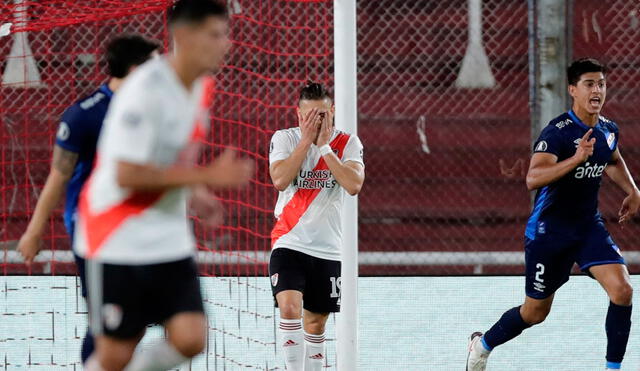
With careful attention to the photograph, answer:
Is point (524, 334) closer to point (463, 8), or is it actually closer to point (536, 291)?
point (536, 291)

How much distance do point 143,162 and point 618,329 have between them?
2.94 metres

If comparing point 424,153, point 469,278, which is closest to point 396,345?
point 469,278

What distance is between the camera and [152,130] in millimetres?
3094

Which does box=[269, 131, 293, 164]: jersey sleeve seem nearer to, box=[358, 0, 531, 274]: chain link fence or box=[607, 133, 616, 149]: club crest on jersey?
box=[607, 133, 616, 149]: club crest on jersey

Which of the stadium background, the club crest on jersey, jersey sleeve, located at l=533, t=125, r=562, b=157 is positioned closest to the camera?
jersey sleeve, located at l=533, t=125, r=562, b=157

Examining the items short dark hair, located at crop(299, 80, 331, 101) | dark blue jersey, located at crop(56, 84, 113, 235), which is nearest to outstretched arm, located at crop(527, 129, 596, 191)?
short dark hair, located at crop(299, 80, 331, 101)

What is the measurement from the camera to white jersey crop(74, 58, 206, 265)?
307 centimetres

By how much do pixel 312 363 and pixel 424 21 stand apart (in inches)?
242

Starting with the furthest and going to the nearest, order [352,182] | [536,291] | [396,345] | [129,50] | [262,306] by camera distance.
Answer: [262,306], [396,345], [536,291], [352,182], [129,50]

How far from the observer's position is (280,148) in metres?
5.17

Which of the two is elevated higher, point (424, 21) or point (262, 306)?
point (424, 21)

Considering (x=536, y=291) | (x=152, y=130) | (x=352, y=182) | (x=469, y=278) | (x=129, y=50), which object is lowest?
(x=469, y=278)

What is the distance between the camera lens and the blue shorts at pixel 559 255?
210 inches

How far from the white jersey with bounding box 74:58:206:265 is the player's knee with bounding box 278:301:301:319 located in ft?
5.56
